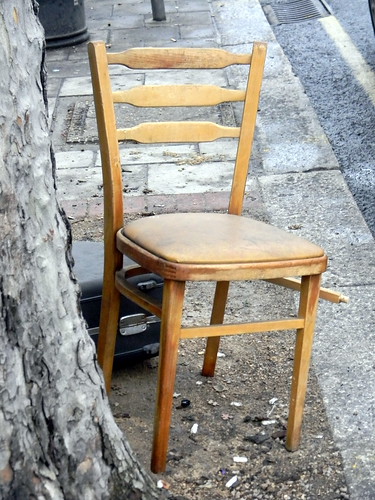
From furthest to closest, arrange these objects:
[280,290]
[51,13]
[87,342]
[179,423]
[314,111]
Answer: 1. [51,13]
2. [314,111]
3. [280,290]
4. [179,423]
5. [87,342]

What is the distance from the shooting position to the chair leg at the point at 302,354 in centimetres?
263

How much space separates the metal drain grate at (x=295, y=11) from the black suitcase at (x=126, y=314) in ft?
19.0

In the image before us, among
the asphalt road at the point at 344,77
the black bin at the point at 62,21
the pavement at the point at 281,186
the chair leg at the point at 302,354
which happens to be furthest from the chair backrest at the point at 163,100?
the black bin at the point at 62,21

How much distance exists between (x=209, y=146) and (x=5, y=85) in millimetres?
3815

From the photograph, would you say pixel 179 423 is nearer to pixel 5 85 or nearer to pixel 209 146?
pixel 5 85

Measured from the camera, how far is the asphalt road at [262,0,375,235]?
5197mm

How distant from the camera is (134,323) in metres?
3.10

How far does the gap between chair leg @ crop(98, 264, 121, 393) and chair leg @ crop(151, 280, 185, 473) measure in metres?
0.40

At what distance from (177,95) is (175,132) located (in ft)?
0.38

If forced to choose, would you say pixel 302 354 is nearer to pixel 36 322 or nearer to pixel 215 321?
pixel 215 321

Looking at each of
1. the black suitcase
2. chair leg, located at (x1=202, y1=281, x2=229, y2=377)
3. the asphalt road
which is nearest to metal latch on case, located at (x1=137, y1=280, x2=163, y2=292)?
the black suitcase

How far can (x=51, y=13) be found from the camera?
25.4 feet

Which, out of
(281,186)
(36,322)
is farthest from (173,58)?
(281,186)

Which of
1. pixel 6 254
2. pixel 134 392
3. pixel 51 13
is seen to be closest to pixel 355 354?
pixel 134 392
